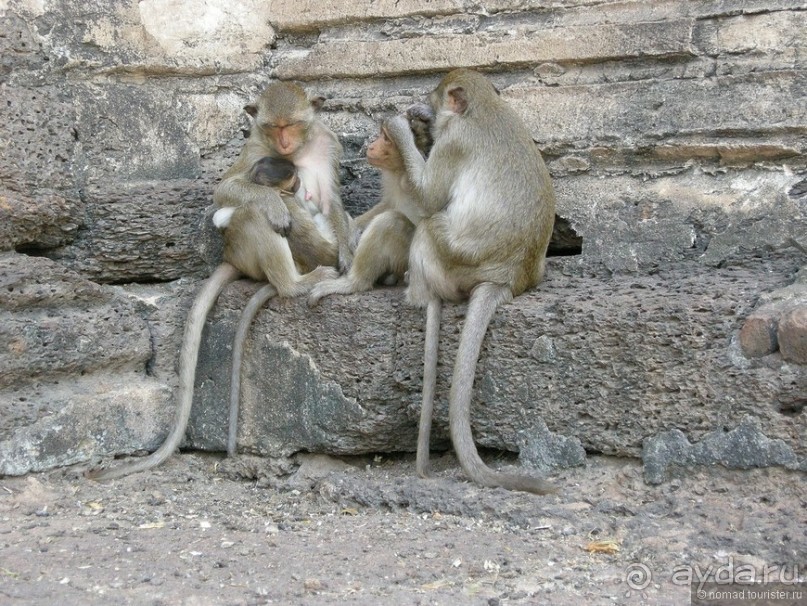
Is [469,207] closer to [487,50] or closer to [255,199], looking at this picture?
[487,50]

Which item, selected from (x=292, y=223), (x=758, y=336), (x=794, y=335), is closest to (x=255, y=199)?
(x=292, y=223)

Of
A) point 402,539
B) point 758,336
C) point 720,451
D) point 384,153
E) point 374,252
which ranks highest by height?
point 384,153

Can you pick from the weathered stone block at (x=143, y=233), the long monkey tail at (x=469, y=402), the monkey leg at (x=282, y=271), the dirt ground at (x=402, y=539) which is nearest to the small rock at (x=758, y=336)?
the dirt ground at (x=402, y=539)

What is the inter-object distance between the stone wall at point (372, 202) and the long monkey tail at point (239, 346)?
0.21ft

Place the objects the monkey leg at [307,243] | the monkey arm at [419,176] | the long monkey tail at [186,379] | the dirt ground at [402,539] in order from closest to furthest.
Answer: the dirt ground at [402,539]
the monkey arm at [419,176]
the long monkey tail at [186,379]
the monkey leg at [307,243]

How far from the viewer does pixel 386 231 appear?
4801 millimetres

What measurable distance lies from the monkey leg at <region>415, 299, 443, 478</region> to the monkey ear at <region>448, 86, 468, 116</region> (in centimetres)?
83

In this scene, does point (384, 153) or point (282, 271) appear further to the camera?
point (282, 271)

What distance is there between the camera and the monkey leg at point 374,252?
480 cm

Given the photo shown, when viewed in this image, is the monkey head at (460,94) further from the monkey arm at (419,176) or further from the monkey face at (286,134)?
the monkey face at (286,134)

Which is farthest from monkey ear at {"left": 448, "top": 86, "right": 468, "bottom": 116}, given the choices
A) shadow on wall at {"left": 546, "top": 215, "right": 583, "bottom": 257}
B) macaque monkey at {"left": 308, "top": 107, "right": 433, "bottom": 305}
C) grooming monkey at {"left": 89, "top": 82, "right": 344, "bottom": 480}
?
grooming monkey at {"left": 89, "top": 82, "right": 344, "bottom": 480}

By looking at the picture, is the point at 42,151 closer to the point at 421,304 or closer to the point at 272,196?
the point at 272,196

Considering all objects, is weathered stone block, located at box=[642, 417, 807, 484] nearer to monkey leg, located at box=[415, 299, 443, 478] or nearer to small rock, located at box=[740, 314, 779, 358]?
small rock, located at box=[740, 314, 779, 358]

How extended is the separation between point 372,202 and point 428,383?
53.0 inches
